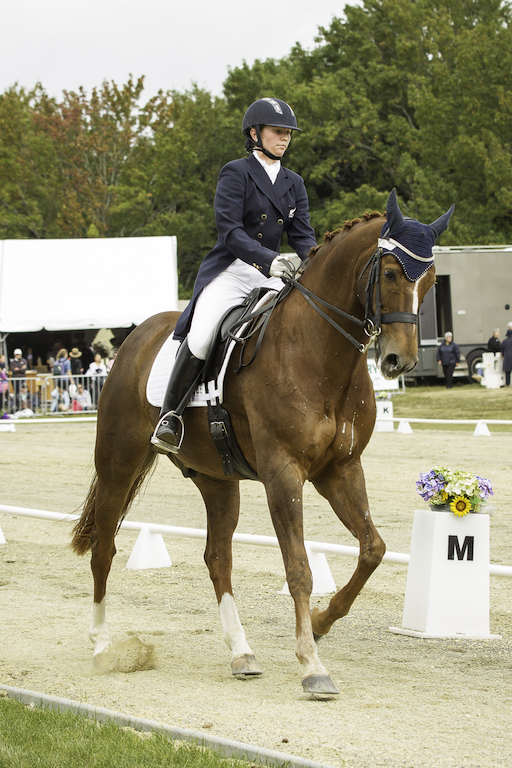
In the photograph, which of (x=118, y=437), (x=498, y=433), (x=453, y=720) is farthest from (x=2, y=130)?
(x=453, y=720)

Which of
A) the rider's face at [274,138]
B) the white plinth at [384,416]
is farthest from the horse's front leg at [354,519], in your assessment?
the white plinth at [384,416]

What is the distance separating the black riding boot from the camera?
5.74m

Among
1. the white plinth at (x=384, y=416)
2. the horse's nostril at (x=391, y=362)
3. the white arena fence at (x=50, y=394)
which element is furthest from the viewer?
the white arena fence at (x=50, y=394)

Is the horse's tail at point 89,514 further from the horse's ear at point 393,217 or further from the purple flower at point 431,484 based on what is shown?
the horse's ear at point 393,217

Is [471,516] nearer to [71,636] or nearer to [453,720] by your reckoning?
[453,720]

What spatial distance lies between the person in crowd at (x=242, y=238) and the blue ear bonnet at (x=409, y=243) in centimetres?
83

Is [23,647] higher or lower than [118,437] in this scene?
lower

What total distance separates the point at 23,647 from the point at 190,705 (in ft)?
5.78

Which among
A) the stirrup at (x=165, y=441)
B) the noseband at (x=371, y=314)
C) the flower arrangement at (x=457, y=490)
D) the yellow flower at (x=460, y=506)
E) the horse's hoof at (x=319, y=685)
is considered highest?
the noseband at (x=371, y=314)

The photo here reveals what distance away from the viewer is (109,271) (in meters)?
28.3

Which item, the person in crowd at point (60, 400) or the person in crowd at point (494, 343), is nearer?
the person in crowd at point (60, 400)

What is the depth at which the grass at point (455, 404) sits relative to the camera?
2361cm

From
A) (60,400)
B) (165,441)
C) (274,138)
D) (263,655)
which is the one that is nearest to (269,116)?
(274,138)

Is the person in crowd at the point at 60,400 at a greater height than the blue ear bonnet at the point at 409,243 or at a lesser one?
lesser
